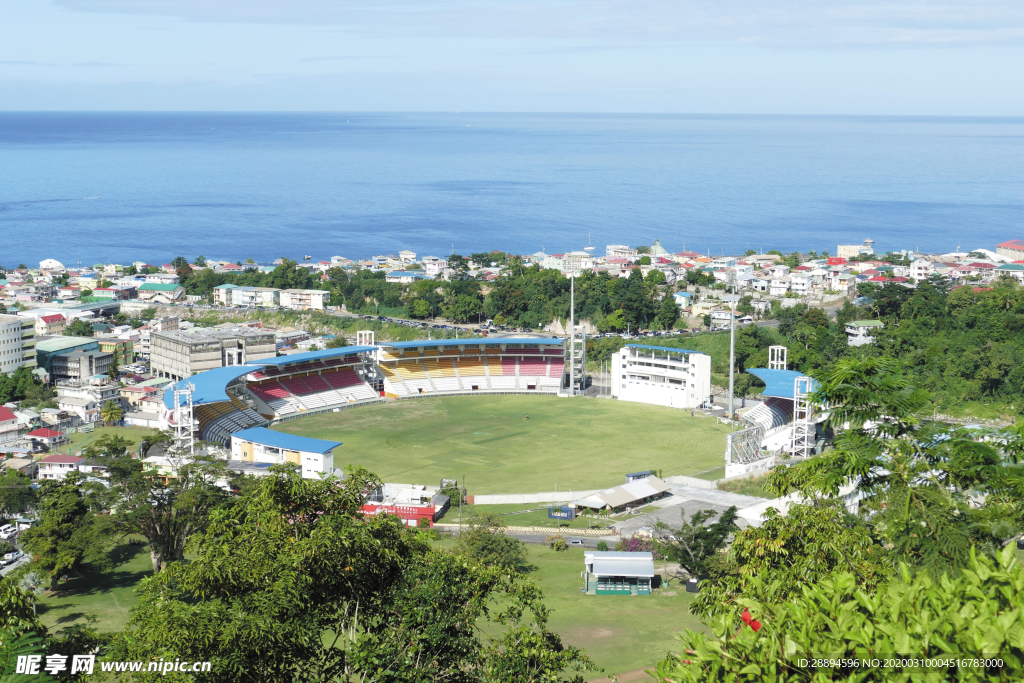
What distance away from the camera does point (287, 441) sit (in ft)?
95.9

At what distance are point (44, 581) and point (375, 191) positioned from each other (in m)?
110

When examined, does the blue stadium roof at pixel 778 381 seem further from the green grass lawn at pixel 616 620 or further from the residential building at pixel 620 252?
the residential building at pixel 620 252

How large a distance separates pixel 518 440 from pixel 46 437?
15.6m

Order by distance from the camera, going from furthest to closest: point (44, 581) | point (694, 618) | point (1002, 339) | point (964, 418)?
point (1002, 339) < point (964, 418) < point (44, 581) < point (694, 618)

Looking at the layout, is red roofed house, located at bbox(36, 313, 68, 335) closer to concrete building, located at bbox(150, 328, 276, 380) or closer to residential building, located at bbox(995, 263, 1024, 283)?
concrete building, located at bbox(150, 328, 276, 380)

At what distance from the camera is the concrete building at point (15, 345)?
39594 mm

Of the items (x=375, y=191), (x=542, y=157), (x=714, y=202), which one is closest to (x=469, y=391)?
(x=714, y=202)

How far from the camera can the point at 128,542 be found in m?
23.1

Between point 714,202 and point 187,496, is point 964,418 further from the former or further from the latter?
point 714,202

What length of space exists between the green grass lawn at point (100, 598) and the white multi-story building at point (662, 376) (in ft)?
74.1

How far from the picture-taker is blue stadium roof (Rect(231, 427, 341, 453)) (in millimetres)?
28306

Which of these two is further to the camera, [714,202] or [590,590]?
[714,202]

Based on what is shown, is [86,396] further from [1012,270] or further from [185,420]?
[1012,270]

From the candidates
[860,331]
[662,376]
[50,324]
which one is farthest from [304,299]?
[860,331]
